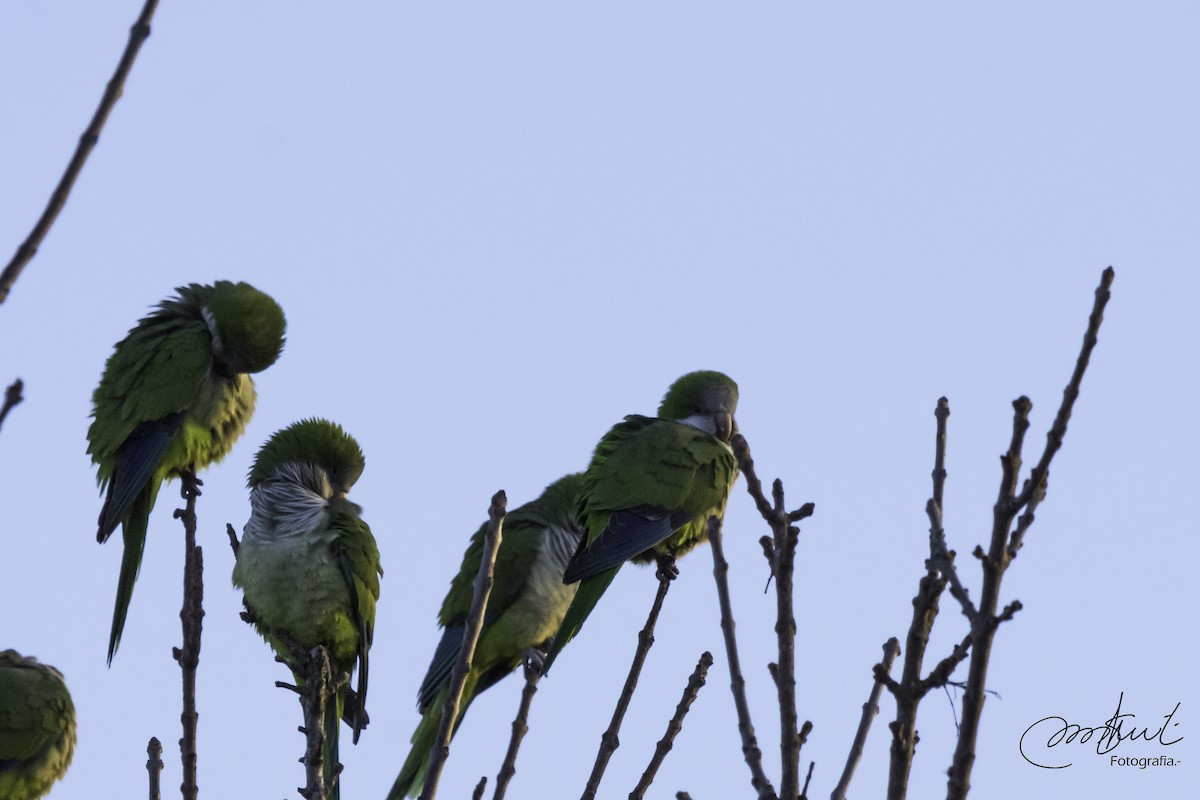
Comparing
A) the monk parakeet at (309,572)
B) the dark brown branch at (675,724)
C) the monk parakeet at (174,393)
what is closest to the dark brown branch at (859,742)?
the dark brown branch at (675,724)

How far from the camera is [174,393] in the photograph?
20.0 feet

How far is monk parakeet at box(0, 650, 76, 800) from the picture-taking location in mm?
6098

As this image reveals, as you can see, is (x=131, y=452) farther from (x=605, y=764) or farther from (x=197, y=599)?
(x=605, y=764)

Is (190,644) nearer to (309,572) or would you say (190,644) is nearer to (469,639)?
(469,639)

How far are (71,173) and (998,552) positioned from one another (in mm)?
1590

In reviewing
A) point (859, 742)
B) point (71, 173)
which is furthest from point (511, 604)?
point (71, 173)

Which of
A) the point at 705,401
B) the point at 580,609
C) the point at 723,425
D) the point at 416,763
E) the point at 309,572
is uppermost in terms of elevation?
the point at 705,401

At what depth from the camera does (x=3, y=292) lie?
1.78 m

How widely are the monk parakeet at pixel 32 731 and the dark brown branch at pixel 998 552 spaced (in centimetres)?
502

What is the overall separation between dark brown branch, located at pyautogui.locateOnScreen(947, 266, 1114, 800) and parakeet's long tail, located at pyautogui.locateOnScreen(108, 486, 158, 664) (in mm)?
3916

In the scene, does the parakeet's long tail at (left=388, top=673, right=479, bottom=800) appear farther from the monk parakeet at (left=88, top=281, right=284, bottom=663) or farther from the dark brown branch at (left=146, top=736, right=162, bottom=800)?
the dark brown branch at (left=146, top=736, right=162, bottom=800)

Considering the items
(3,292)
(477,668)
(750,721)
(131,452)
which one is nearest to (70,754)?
(131,452)

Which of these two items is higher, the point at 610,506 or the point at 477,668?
the point at 610,506

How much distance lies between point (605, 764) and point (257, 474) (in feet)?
9.54
